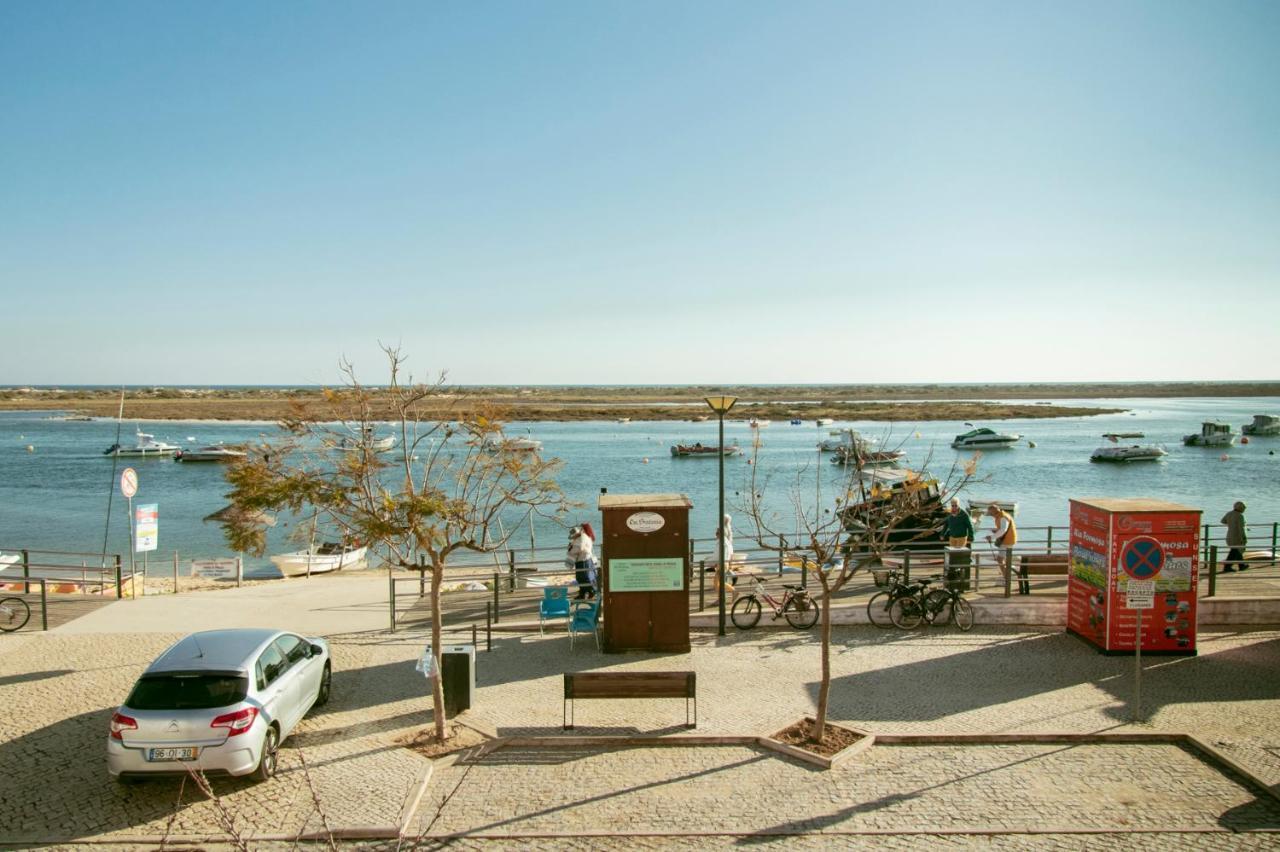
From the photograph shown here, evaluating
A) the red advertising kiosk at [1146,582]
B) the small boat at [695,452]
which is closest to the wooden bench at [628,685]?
the red advertising kiosk at [1146,582]

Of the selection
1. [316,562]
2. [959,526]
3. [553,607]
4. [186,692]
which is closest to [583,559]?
[553,607]

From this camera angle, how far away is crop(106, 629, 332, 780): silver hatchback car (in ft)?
26.1

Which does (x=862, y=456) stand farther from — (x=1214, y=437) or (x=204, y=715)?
(x=1214, y=437)

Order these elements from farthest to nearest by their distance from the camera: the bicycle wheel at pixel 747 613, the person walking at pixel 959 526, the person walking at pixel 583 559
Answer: the person walking at pixel 583 559, the person walking at pixel 959 526, the bicycle wheel at pixel 747 613

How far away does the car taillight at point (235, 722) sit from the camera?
319 inches

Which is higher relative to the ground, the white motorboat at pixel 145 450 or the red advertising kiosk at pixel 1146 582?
the red advertising kiosk at pixel 1146 582

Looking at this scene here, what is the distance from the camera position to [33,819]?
7.81m

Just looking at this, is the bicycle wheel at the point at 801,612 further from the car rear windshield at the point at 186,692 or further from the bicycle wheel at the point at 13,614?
the bicycle wheel at the point at 13,614

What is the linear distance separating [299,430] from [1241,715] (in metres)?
11.8

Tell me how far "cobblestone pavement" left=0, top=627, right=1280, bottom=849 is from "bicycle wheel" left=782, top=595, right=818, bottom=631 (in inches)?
48.3

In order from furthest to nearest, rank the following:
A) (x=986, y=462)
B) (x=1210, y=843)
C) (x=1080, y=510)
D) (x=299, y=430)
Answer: (x=986, y=462), (x=1080, y=510), (x=299, y=430), (x=1210, y=843)

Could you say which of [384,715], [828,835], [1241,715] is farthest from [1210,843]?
[384,715]

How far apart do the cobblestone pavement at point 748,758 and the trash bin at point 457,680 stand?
0.70 ft

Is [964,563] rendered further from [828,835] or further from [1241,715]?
[828,835]
